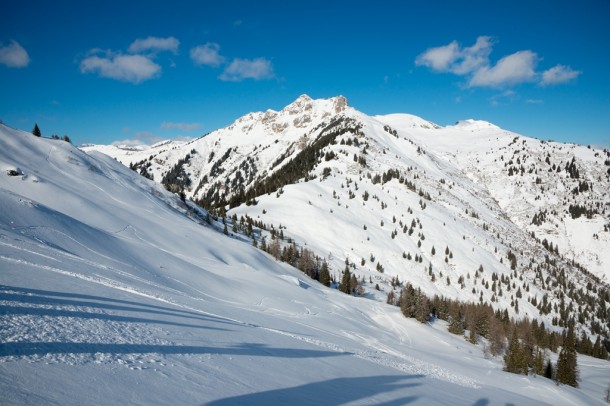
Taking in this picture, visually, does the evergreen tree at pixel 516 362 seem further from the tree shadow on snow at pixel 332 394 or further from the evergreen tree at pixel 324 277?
the tree shadow on snow at pixel 332 394

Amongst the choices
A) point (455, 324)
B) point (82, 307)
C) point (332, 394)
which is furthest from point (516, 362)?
point (82, 307)

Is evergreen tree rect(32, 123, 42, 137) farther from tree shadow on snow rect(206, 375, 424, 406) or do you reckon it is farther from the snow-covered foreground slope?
tree shadow on snow rect(206, 375, 424, 406)

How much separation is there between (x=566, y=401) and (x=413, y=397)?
1598 inches

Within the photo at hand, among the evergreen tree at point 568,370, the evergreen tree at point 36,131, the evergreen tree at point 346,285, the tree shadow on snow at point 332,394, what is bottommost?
the evergreen tree at point 568,370

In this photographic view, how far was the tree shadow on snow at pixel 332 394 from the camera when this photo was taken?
844cm

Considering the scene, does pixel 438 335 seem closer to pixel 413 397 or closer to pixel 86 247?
pixel 413 397

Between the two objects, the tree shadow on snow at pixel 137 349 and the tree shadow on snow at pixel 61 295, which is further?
the tree shadow on snow at pixel 61 295

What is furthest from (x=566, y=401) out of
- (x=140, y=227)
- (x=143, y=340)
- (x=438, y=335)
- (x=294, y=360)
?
(x=140, y=227)

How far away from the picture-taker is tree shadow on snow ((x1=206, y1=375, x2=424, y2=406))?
27.7ft

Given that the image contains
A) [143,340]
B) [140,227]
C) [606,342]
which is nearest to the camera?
[143,340]

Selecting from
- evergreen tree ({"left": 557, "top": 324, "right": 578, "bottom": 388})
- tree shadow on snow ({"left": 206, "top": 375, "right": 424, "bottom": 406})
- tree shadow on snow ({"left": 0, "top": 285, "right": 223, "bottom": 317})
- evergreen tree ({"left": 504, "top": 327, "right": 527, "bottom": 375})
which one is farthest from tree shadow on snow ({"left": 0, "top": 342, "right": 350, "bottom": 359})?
evergreen tree ({"left": 557, "top": 324, "right": 578, "bottom": 388})

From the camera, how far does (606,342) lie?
126 m

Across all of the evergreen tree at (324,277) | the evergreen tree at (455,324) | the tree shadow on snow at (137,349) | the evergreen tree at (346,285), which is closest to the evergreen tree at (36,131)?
the tree shadow on snow at (137,349)

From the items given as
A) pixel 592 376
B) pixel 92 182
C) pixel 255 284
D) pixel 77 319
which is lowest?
pixel 592 376
